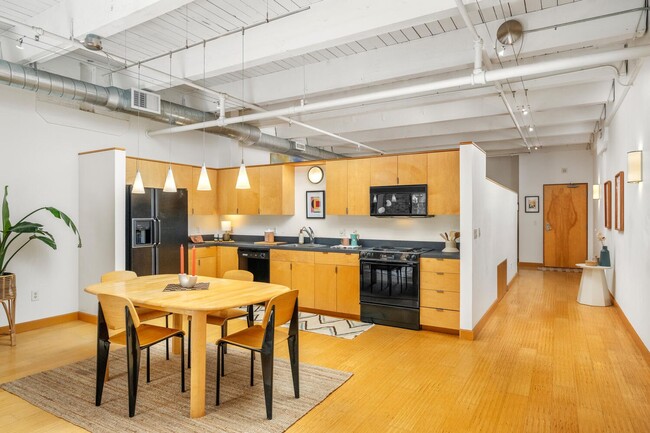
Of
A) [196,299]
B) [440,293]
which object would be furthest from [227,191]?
[196,299]

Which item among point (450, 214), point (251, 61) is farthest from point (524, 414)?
point (251, 61)

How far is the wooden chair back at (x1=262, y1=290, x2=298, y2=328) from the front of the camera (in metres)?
2.83

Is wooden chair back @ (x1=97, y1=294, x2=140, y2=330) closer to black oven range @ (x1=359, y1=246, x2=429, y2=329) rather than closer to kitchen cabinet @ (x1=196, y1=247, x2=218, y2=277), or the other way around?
black oven range @ (x1=359, y1=246, x2=429, y2=329)

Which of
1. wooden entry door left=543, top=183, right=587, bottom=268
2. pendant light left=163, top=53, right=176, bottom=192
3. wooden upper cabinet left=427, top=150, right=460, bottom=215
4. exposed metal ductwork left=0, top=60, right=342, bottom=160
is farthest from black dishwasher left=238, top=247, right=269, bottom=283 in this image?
wooden entry door left=543, top=183, right=587, bottom=268

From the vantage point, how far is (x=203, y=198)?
277 inches

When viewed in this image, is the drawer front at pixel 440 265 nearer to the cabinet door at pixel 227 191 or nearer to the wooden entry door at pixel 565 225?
the cabinet door at pixel 227 191

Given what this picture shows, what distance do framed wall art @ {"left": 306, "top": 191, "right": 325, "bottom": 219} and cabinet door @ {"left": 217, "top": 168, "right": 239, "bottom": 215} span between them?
1434mm

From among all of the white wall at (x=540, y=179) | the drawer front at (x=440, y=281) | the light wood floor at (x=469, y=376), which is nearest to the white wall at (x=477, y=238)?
the drawer front at (x=440, y=281)

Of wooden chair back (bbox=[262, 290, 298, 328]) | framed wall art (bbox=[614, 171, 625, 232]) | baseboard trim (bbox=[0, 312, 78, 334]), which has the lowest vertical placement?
baseboard trim (bbox=[0, 312, 78, 334])

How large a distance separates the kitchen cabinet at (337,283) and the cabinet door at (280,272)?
19.2 inches

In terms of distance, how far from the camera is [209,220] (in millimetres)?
7395

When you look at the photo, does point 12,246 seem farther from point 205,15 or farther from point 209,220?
point 205,15

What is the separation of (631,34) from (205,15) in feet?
13.3

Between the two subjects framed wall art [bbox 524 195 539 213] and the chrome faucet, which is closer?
the chrome faucet
